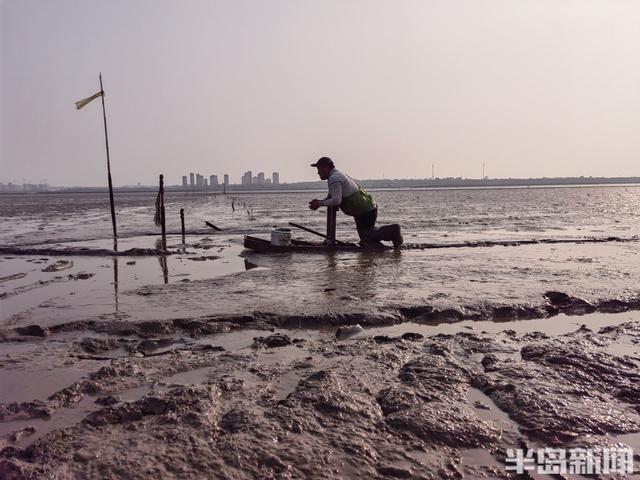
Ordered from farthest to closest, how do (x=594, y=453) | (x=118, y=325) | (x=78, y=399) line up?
(x=118, y=325), (x=78, y=399), (x=594, y=453)

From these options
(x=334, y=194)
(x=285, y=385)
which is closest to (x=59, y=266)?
(x=334, y=194)

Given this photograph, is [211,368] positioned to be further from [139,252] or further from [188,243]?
[188,243]

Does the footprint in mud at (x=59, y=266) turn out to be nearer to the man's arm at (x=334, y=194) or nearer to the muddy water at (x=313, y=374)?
the muddy water at (x=313, y=374)

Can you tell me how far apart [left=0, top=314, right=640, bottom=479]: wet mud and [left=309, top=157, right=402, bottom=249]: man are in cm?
670

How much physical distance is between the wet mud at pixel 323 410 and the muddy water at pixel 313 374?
0.01m

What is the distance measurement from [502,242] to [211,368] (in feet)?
39.0

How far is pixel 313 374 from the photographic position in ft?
12.6

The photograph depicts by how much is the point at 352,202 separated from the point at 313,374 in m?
8.05

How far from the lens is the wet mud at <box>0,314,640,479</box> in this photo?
2645 millimetres

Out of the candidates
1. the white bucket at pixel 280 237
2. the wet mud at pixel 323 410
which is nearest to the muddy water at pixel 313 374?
the wet mud at pixel 323 410

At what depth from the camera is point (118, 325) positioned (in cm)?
542

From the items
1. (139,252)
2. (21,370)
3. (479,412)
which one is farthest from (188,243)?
(479,412)

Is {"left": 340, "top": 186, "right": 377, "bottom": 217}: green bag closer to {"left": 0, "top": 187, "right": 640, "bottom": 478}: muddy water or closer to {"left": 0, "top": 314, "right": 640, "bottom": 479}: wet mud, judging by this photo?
{"left": 0, "top": 187, "right": 640, "bottom": 478}: muddy water

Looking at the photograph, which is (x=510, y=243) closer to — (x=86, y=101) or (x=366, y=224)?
(x=366, y=224)
